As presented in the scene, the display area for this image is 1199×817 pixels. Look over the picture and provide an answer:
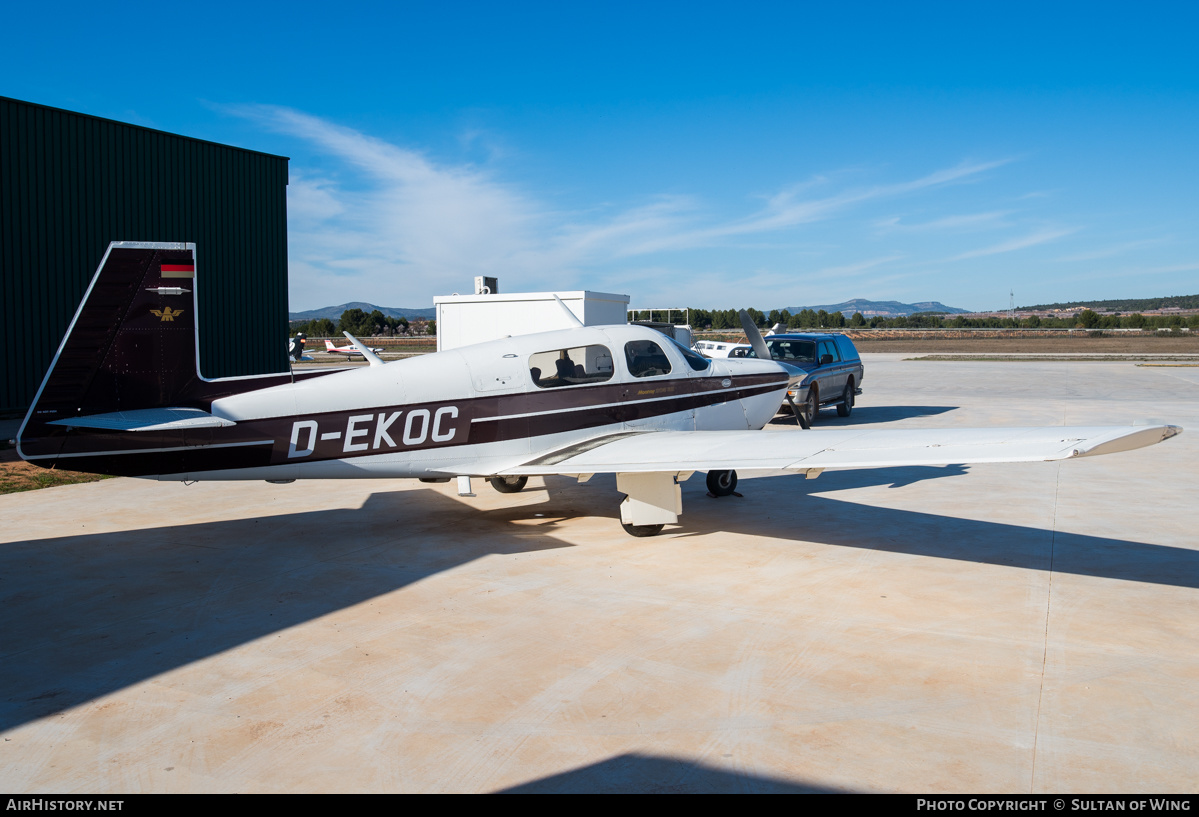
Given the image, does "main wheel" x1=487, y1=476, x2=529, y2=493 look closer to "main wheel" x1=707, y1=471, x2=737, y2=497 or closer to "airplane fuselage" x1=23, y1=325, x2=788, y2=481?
"airplane fuselage" x1=23, y1=325, x2=788, y2=481

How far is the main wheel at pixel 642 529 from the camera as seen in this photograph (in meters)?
8.44

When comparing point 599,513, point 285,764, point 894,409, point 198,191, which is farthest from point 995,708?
point 198,191

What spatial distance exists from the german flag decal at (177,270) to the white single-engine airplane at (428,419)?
0.7 inches

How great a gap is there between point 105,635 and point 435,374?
3.80 m

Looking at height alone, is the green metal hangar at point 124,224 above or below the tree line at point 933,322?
below

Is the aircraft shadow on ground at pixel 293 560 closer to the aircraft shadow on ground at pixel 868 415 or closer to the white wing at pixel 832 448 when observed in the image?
the white wing at pixel 832 448

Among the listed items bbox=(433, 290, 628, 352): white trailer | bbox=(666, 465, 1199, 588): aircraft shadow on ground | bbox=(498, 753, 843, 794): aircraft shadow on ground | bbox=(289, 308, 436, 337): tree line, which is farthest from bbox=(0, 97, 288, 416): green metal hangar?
bbox=(289, 308, 436, 337): tree line

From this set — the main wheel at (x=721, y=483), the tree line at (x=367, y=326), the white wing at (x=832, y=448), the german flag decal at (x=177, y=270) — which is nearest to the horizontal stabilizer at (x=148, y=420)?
the german flag decal at (x=177, y=270)

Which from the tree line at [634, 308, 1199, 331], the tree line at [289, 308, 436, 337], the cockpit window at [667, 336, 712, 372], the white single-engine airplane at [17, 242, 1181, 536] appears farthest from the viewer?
the tree line at [634, 308, 1199, 331]

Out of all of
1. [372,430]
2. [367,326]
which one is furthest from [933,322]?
[372,430]

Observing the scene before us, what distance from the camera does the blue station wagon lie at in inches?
696

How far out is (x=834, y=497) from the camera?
10.6 m

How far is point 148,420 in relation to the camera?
274 inches

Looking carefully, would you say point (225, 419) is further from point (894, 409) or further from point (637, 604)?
point (894, 409)
